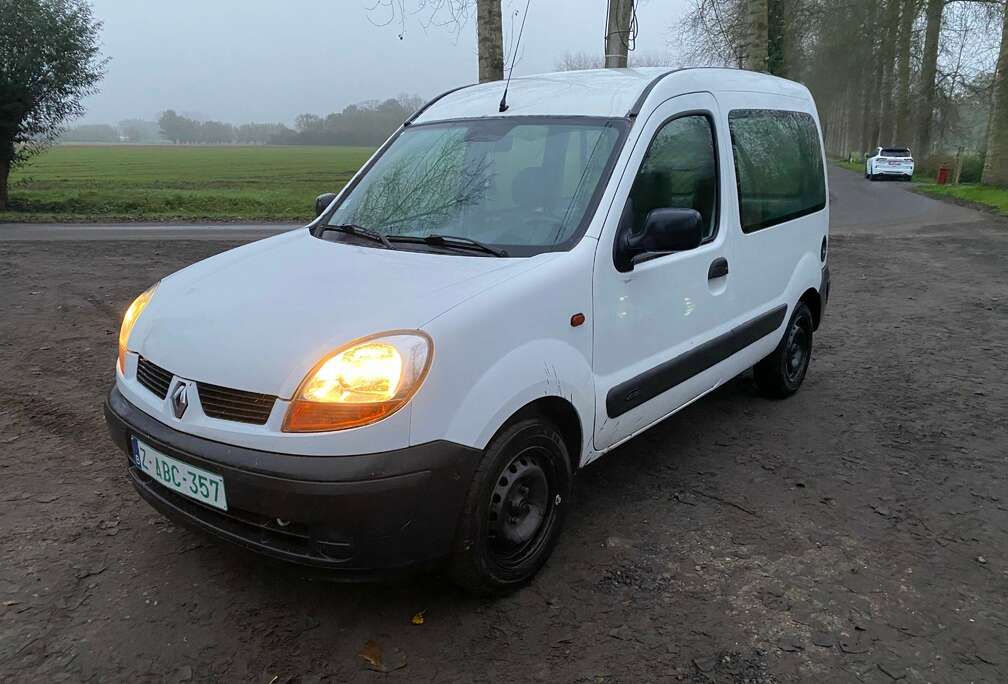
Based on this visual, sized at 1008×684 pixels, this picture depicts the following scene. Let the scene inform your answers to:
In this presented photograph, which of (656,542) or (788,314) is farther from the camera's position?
(788,314)

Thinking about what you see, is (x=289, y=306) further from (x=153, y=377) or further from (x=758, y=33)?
(x=758, y=33)

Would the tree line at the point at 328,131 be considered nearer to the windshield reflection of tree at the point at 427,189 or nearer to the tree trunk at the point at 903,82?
the tree trunk at the point at 903,82

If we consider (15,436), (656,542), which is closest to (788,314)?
(656,542)

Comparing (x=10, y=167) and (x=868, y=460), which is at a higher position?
(x=10, y=167)

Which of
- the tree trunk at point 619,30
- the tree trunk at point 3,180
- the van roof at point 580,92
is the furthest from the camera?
the tree trunk at point 3,180

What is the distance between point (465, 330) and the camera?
8.49 feet

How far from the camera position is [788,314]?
16.5 ft

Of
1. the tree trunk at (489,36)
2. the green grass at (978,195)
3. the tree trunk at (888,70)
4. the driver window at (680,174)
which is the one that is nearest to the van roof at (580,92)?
the driver window at (680,174)

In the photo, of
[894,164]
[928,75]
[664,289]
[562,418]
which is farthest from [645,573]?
[928,75]

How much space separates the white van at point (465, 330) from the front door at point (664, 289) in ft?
0.04

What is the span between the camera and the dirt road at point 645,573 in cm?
264

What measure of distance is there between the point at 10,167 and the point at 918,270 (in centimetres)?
1972

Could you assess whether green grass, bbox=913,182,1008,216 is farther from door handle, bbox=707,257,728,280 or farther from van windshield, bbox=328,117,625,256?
van windshield, bbox=328,117,625,256

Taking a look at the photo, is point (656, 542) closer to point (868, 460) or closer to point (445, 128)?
point (868, 460)
